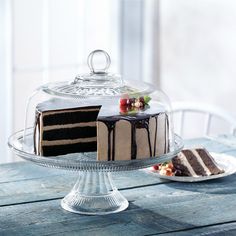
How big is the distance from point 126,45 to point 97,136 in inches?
70.5

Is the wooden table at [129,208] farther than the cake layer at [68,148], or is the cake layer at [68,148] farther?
the cake layer at [68,148]

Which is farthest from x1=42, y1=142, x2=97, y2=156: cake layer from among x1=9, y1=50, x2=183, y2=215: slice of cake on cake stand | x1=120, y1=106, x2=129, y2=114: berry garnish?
x1=120, y1=106, x2=129, y2=114: berry garnish

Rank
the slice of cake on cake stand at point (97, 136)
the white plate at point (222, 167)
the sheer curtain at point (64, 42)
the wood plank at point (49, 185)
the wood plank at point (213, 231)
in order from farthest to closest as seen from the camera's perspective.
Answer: the sheer curtain at point (64, 42), the white plate at point (222, 167), the wood plank at point (49, 185), the slice of cake on cake stand at point (97, 136), the wood plank at point (213, 231)

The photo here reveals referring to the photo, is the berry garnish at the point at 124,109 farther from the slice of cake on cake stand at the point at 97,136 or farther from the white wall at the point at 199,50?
the white wall at the point at 199,50

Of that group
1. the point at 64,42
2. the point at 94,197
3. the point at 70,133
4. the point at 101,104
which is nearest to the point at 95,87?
the point at 101,104

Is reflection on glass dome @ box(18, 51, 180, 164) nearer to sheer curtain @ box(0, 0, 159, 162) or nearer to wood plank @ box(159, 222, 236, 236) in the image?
wood plank @ box(159, 222, 236, 236)

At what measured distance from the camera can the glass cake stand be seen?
1632mm

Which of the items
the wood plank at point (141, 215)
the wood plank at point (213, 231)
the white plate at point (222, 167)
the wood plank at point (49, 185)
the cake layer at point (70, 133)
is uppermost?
the cake layer at point (70, 133)

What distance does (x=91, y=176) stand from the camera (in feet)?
5.83

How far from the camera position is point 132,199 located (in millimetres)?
1773

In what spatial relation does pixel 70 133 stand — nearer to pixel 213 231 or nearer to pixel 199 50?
pixel 213 231

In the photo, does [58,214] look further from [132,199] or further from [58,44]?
[58,44]

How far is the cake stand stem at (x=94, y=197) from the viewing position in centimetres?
169

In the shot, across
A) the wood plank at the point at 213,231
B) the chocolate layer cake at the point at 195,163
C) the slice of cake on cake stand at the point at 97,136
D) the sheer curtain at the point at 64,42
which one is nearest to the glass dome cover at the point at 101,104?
the slice of cake on cake stand at the point at 97,136
